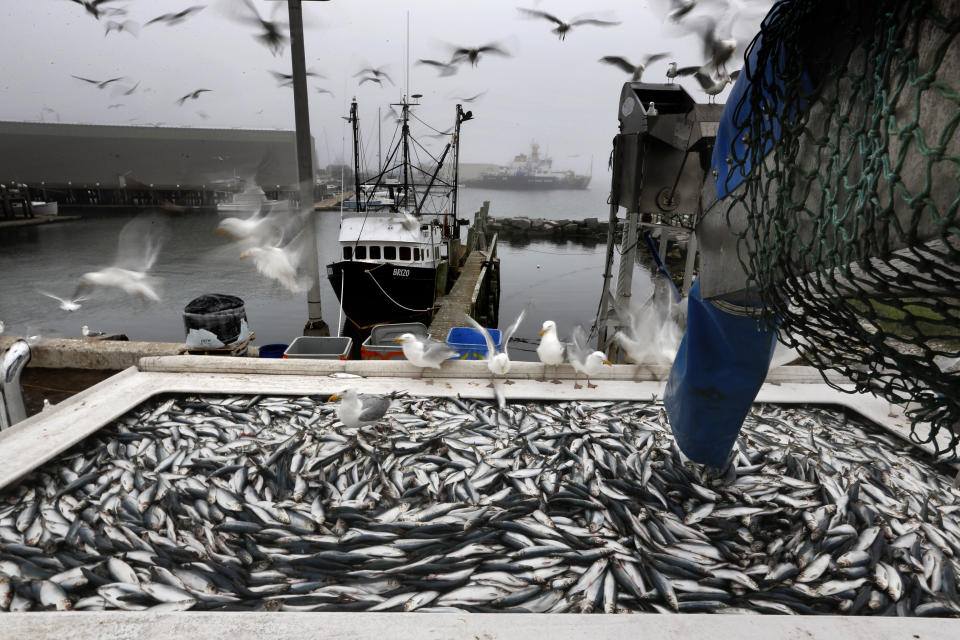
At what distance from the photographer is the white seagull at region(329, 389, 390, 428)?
5.00 meters

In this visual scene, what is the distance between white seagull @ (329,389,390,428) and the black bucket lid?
154 inches

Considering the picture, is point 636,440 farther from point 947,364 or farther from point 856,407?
point 856,407

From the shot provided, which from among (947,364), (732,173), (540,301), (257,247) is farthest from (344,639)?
(540,301)

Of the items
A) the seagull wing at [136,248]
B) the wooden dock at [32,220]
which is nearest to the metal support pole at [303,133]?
the seagull wing at [136,248]

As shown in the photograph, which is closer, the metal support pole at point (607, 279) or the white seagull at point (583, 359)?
the white seagull at point (583, 359)

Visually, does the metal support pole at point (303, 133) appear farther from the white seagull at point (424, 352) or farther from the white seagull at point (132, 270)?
the white seagull at point (424, 352)

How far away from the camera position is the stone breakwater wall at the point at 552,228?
5803 cm

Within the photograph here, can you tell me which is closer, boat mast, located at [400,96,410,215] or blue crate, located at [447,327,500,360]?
blue crate, located at [447,327,500,360]

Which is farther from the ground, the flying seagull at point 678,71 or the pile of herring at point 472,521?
the flying seagull at point 678,71

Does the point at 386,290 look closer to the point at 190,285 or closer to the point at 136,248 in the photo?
the point at 136,248

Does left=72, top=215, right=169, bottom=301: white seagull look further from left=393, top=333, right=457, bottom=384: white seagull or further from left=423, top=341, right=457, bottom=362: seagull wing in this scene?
left=423, top=341, right=457, bottom=362: seagull wing

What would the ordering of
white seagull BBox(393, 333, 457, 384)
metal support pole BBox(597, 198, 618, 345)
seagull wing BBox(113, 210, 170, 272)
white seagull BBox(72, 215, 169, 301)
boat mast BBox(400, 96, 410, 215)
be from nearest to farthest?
white seagull BBox(393, 333, 457, 384) < white seagull BBox(72, 215, 169, 301) < seagull wing BBox(113, 210, 170, 272) < metal support pole BBox(597, 198, 618, 345) < boat mast BBox(400, 96, 410, 215)

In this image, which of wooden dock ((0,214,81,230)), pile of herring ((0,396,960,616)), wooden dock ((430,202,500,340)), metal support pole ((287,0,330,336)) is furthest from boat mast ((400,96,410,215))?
wooden dock ((0,214,81,230))

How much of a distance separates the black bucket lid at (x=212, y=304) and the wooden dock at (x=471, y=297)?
22.1 ft
